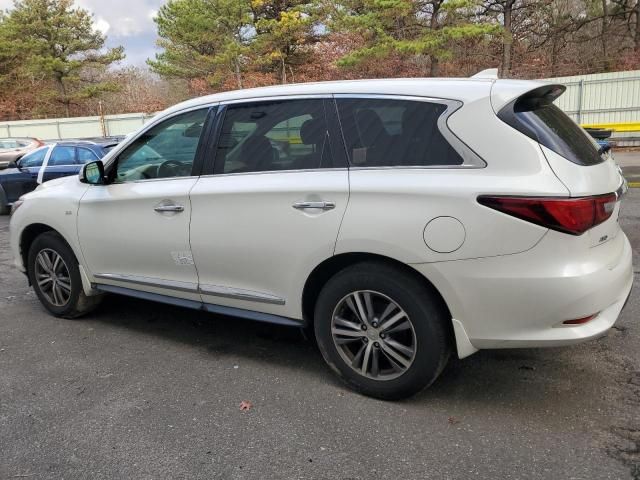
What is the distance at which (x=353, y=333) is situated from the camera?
3.13m

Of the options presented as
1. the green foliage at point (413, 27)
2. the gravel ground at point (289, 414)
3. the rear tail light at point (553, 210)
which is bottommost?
the gravel ground at point (289, 414)

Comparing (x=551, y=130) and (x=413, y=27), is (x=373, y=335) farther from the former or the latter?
(x=413, y=27)

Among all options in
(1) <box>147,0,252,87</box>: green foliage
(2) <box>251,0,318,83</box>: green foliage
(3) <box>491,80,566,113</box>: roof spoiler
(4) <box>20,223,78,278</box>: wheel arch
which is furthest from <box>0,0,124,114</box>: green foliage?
(3) <box>491,80,566,113</box>: roof spoiler

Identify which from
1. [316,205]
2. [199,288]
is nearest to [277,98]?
[316,205]

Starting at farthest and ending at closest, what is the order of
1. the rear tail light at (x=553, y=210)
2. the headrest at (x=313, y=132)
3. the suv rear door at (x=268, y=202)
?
1. the headrest at (x=313, y=132)
2. the suv rear door at (x=268, y=202)
3. the rear tail light at (x=553, y=210)

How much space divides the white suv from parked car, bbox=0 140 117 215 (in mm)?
6937

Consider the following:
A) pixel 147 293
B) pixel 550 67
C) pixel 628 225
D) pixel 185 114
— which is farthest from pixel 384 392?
pixel 550 67

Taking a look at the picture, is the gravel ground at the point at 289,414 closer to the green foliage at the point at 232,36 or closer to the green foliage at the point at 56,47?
the green foliage at the point at 232,36

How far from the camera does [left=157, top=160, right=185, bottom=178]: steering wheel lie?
3.77 meters

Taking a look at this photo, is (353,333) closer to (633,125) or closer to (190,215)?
(190,215)

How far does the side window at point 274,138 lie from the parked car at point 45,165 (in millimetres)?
7263

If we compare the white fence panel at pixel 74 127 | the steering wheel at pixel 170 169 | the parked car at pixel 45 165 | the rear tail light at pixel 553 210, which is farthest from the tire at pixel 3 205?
the white fence panel at pixel 74 127

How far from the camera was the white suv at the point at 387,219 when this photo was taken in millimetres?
2643

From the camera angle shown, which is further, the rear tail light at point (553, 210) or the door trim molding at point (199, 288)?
the door trim molding at point (199, 288)
